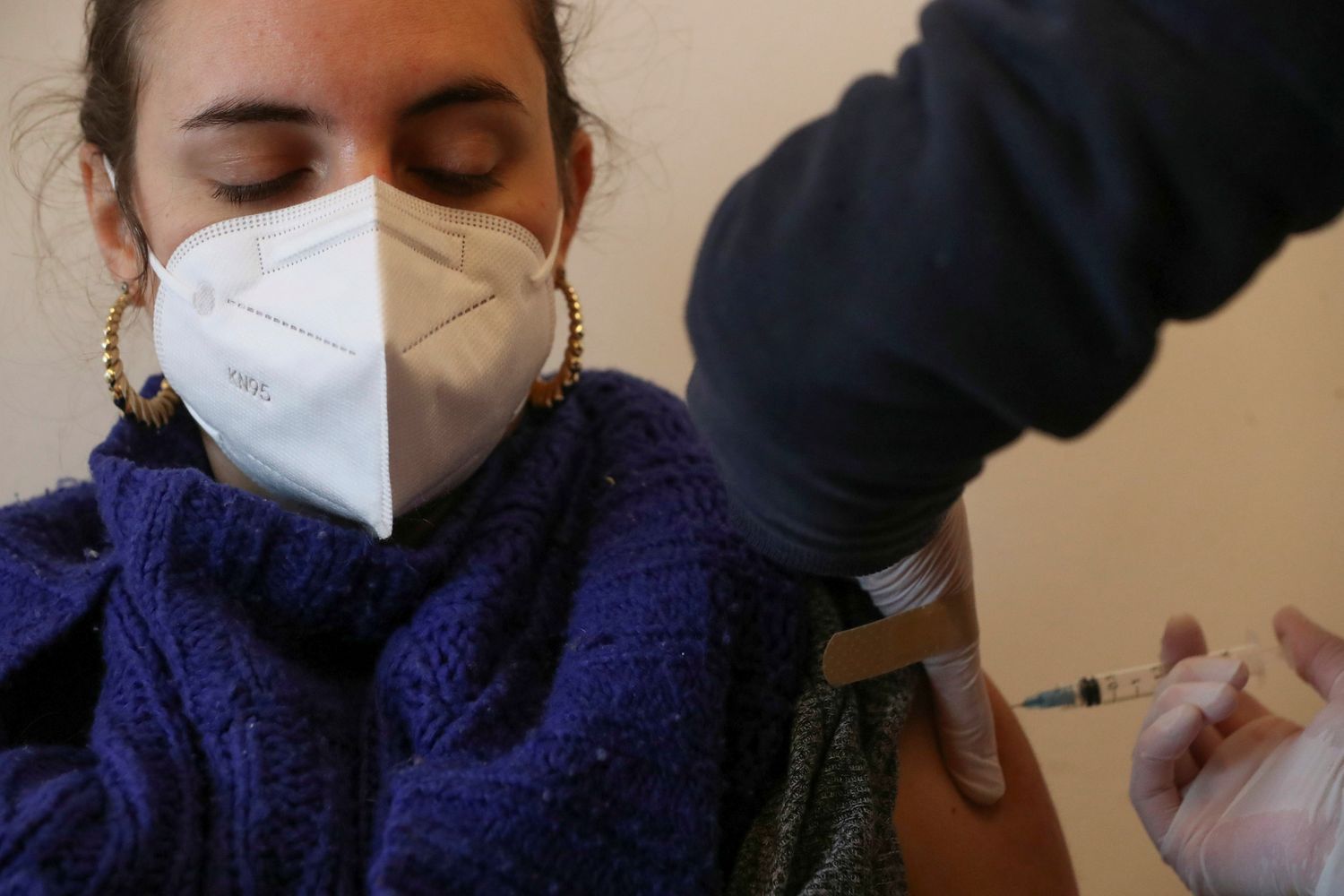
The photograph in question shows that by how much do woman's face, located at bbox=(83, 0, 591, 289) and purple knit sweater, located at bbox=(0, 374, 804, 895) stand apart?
20cm

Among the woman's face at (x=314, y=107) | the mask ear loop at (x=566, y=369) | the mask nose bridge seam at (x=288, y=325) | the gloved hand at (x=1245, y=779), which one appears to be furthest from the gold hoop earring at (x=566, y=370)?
the gloved hand at (x=1245, y=779)

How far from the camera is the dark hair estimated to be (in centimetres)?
77

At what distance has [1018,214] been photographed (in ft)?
1.04

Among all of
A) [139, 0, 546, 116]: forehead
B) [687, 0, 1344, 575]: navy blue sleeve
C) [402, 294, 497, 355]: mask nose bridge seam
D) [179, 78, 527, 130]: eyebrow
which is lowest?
[402, 294, 497, 355]: mask nose bridge seam

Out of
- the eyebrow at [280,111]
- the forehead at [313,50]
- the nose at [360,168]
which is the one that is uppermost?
the forehead at [313,50]

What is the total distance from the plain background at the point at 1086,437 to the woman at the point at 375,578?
45cm

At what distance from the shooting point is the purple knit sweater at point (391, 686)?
1.91 feet

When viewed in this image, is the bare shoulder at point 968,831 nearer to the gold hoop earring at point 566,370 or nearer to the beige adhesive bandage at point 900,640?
the beige adhesive bandage at point 900,640

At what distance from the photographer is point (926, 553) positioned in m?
0.75

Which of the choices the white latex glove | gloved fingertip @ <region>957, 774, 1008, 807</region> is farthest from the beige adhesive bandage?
gloved fingertip @ <region>957, 774, 1008, 807</region>

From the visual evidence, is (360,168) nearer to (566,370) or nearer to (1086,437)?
(566,370)

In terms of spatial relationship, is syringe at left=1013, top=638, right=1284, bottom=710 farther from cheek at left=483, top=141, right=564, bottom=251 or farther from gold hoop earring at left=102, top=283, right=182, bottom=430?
gold hoop earring at left=102, top=283, right=182, bottom=430

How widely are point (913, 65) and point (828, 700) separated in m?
0.50

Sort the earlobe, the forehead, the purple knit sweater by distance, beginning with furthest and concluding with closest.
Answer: the earlobe, the forehead, the purple knit sweater
